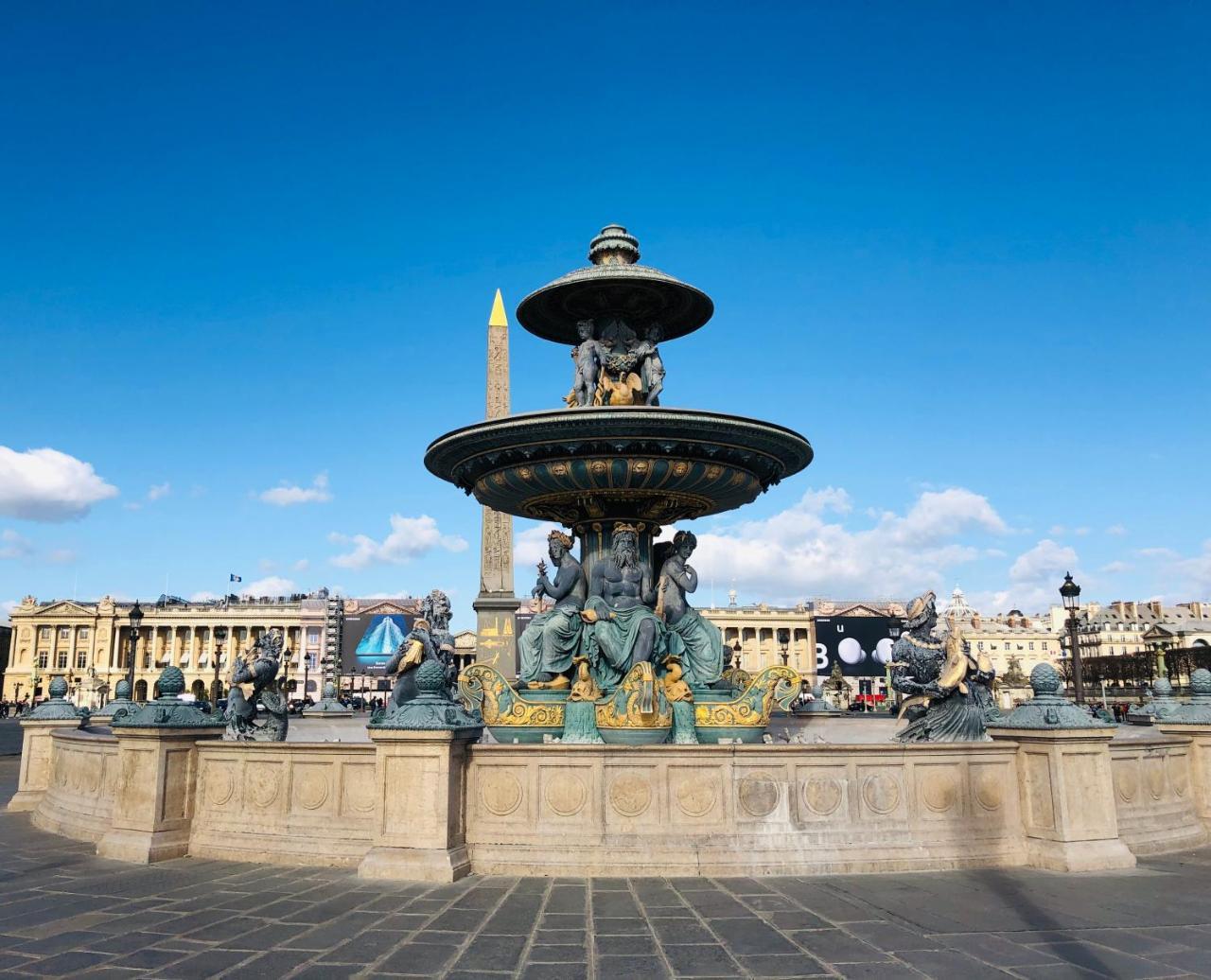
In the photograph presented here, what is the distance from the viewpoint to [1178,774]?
368 inches

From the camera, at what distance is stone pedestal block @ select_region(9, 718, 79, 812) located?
1225 centimetres

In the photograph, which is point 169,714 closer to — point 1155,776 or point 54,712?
point 54,712

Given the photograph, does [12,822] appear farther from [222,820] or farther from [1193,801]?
[1193,801]

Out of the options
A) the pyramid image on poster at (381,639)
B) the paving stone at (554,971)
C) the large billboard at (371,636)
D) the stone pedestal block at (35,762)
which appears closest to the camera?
the paving stone at (554,971)

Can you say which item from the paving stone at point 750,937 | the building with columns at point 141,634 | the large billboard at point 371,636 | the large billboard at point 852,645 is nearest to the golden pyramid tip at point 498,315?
the large billboard at point 371,636

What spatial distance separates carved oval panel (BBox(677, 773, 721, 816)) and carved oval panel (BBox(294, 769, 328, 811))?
297 cm

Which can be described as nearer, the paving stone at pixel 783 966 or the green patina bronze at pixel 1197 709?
the paving stone at pixel 783 966

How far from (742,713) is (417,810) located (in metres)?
4.38

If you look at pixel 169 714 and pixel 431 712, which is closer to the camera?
pixel 431 712

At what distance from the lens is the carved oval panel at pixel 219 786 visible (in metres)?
8.53

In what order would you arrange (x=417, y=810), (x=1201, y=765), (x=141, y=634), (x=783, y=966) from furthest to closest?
(x=141, y=634)
(x=1201, y=765)
(x=417, y=810)
(x=783, y=966)

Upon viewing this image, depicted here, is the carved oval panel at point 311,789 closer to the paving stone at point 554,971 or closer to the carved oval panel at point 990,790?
the paving stone at point 554,971

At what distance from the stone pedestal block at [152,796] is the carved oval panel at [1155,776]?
28.4 feet

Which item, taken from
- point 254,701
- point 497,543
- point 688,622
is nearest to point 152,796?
point 254,701
